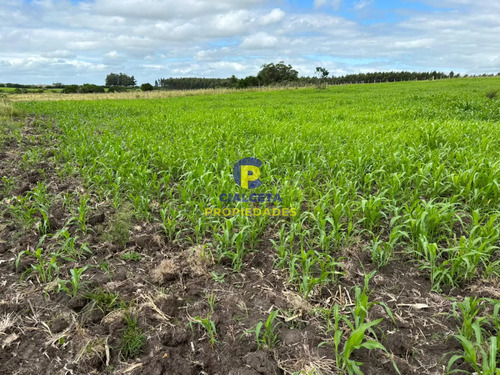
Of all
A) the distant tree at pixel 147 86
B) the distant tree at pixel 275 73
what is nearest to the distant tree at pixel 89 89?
the distant tree at pixel 147 86

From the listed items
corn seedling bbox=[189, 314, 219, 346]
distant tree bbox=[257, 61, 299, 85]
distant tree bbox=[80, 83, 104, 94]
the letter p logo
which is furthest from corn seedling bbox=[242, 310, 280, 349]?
distant tree bbox=[257, 61, 299, 85]

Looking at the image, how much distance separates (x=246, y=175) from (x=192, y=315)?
7.41ft

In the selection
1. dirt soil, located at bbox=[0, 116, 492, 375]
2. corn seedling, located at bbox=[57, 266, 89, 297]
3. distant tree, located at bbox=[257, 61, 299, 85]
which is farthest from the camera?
distant tree, located at bbox=[257, 61, 299, 85]

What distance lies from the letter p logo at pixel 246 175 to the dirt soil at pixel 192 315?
101cm

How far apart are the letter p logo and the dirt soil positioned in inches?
39.9

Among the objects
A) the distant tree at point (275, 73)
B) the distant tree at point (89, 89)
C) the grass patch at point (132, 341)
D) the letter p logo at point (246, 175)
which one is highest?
the distant tree at point (275, 73)

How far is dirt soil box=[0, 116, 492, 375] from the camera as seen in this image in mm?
1907

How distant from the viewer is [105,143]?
6.91 m

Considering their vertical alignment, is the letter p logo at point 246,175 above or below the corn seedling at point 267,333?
above

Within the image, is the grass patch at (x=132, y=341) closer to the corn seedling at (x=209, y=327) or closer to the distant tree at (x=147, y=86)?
the corn seedling at (x=209, y=327)

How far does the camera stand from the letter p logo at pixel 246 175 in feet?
13.5

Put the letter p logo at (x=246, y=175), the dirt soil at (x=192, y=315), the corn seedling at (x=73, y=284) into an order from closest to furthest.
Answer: the dirt soil at (x=192, y=315) → the corn seedling at (x=73, y=284) → the letter p logo at (x=246, y=175)

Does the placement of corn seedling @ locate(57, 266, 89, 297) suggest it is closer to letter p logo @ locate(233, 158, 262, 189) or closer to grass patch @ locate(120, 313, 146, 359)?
grass patch @ locate(120, 313, 146, 359)

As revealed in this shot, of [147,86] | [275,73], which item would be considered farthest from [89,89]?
[275,73]
